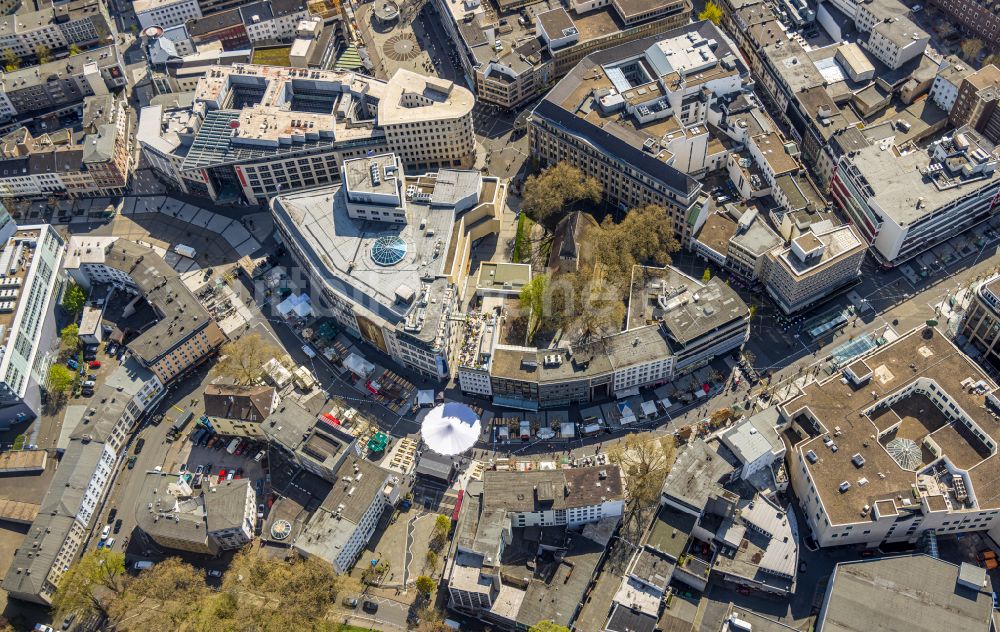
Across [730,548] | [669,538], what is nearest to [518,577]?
[669,538]

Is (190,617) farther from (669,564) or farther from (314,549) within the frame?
(669,564)

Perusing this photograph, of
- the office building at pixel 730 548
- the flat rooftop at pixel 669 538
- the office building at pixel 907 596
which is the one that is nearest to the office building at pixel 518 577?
the flat rooftop at pixel 669 538

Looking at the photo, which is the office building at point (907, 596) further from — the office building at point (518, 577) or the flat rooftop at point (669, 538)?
the office building at point (518, 577)

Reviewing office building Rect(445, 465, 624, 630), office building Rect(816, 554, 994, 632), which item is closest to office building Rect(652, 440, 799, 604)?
office building Rect(816, 554, 994, 632)

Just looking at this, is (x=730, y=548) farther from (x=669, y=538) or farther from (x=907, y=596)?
(x=907, y=596)

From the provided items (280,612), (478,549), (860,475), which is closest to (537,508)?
(478,549)

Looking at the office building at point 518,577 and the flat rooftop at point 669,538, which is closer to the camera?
the office building at point 518,577

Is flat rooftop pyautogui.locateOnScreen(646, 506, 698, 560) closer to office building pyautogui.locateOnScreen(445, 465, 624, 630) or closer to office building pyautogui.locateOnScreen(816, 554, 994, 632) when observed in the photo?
office building pyautogui.locateOnScreen(445, 465, 624, 630)

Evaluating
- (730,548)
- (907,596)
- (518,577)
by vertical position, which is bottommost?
(518,577)
